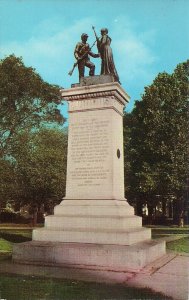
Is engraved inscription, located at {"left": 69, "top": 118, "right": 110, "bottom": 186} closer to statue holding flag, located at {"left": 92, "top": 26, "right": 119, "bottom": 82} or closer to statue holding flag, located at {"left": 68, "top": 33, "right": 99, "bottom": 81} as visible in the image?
statue holding flag, located at {"left": 92, "top": 26, "right": 119, "bottom": 82}

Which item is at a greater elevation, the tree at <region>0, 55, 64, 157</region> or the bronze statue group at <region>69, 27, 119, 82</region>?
the tree at <region>0, 55, 64, 157</region>

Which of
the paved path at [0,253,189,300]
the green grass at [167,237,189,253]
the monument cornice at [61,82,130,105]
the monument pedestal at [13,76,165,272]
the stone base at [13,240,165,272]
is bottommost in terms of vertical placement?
the green grass at [167,237,189,253]

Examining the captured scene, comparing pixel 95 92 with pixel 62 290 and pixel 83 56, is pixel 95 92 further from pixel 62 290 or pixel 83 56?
pixel 62 290

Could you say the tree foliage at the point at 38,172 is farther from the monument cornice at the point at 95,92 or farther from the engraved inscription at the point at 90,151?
the engraved inscription at the point at 90,151

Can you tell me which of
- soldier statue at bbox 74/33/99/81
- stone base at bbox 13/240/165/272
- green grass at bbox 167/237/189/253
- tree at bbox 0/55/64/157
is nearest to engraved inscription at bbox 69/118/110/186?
soldier statue at bbox 74/33/99/81

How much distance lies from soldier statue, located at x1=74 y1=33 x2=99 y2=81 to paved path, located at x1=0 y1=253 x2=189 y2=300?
20.4 ft

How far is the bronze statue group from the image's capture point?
478 inches

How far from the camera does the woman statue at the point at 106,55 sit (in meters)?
12.1

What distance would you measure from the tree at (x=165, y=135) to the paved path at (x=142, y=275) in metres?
22.2

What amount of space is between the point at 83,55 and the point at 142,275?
23.5ft

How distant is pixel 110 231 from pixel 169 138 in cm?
2361

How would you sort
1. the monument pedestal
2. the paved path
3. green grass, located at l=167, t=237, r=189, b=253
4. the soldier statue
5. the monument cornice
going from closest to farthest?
the paved path
the monument pedestal
the monument cornice
the soldier statue
green grass, located at l=167, t=237, r=189, b=253

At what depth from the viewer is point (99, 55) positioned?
491 inches

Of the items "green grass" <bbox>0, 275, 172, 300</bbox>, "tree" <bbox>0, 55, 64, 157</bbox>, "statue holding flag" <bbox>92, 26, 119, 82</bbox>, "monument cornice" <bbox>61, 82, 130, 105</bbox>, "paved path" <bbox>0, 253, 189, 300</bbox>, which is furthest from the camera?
"tree" <bbox>0, 55, 64, 157</bbox>
